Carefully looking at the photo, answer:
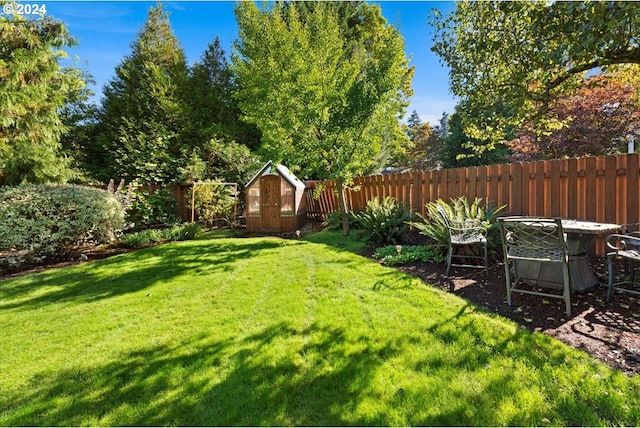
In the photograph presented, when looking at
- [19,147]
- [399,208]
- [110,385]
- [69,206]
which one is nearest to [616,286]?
[399,208]

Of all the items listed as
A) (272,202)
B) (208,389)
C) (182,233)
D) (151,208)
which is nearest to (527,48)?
(208,389)

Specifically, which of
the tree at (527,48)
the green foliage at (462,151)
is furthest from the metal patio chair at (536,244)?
the green foliage at (462,151)

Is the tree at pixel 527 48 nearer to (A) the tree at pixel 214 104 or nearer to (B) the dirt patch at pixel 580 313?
(B) the dirt patch at pixel 580 313

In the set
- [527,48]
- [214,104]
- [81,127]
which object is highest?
[214,104]

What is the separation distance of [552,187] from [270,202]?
7.36m

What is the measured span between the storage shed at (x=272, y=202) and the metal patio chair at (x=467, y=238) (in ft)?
19.2

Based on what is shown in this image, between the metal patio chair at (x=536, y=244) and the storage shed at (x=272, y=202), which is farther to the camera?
the storage shed at (x=272, y=202)

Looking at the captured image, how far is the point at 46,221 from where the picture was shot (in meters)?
6.45

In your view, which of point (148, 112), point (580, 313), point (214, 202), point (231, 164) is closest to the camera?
point (580, 313)

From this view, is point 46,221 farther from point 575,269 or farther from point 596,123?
point 596,123

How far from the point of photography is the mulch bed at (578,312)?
240 cm

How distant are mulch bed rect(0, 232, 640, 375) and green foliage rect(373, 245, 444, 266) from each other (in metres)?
0.59

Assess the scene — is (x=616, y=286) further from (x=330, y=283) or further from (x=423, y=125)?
(x=423, y=125)

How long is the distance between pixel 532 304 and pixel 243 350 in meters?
3.10
